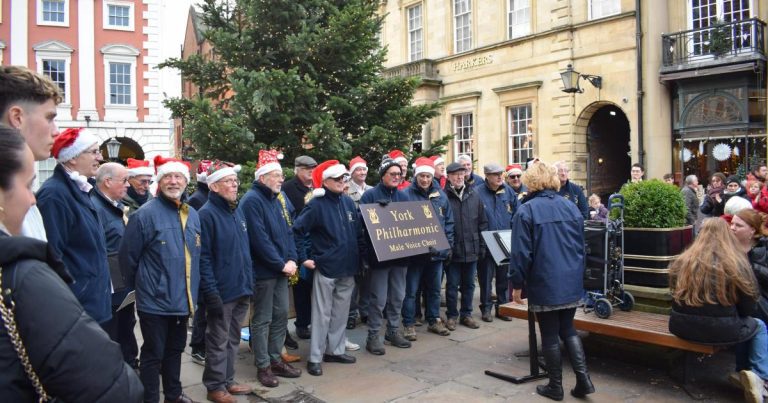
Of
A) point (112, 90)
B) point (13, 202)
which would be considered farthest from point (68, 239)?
point (112, 90)

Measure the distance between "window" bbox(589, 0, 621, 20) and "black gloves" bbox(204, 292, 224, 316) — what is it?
18085 millimetres

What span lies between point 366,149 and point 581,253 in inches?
218

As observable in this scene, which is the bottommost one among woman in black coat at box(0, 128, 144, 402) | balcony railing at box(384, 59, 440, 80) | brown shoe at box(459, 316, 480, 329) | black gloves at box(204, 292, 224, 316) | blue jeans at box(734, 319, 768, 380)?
brown shoe at box(459, 316, 480, 329)

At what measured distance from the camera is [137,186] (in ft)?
24.7

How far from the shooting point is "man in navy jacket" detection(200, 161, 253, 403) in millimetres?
5105

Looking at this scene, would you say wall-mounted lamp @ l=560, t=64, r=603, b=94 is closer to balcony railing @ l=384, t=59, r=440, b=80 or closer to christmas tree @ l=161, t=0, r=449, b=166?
balcony railing @ l=384, t=59, r=440, b=80

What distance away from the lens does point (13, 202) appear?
1.70 metres

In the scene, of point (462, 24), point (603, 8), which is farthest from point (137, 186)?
point (462, 24)

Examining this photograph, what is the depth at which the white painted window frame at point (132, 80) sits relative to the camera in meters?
31.2

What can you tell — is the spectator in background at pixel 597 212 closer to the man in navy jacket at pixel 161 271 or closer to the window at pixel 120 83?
the man in navy jacket at pixel 161 271

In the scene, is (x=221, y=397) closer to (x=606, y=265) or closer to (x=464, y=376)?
(x=464, y=376)

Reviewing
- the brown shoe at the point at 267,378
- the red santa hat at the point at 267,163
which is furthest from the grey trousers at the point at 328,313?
the red santa hat at the point at 267,163

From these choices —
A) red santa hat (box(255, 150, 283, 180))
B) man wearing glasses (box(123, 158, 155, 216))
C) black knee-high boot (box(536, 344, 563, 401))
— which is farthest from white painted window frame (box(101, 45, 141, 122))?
black knee-high boot (box(536, 344, 563, 401))

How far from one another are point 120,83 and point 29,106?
32.5m
